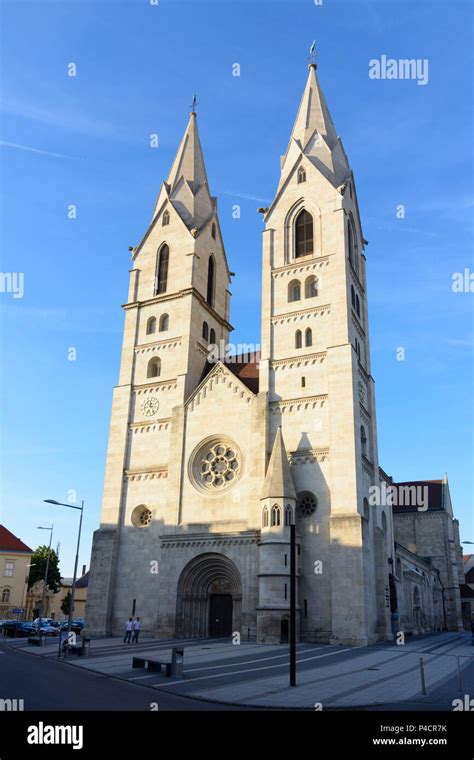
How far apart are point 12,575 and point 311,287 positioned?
47.3m

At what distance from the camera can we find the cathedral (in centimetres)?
2959

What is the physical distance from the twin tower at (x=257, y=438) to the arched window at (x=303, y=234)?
0.10 m

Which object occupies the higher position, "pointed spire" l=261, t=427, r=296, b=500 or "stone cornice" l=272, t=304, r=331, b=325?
"stone cornice" l=272, t=304, r=331, b=325

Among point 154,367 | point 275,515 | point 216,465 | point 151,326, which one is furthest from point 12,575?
point 275,515

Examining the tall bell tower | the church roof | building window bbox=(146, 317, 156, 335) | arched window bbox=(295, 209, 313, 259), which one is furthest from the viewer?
building window bbox=(146, 317, 156, 335)

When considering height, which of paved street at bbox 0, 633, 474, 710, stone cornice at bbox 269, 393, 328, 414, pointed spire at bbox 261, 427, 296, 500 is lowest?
paved street at bbox 0, 633, 474, 710

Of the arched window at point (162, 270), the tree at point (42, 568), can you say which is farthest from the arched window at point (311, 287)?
the tree at point (42, 568)

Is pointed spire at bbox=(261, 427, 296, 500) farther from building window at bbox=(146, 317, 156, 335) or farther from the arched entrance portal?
building window at bbox=(146, 317, 156, 335)

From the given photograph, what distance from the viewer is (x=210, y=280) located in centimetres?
4431

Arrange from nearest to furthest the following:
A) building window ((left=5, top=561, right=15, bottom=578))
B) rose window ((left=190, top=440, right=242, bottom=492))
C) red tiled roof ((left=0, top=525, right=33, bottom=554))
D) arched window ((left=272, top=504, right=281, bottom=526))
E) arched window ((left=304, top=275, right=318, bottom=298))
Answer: arched window ((left=272, top=504, right=281, bottom=526)) → rose window ((left=190, top=440, right=242, bottom=492)) → arched window ((left=304, top=275, right=318, bottom=298)) → building window ((left=5, top=561, right=15, bottom=578)) → red tiled roof ((left=0, top=525, right=33, bottom=554))

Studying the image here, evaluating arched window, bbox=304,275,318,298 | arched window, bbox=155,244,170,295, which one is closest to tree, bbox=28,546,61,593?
arched window, bbox=155,244,170,295

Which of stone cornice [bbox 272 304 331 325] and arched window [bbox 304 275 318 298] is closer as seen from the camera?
stone cornice [bbox 272 304 331 325]

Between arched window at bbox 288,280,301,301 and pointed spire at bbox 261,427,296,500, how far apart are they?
34.2 ft

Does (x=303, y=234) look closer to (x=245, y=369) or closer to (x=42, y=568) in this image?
(x=245, y=369)
